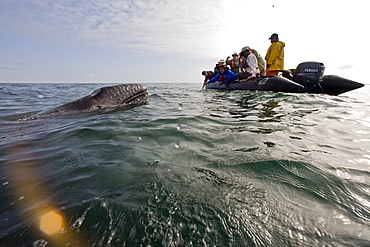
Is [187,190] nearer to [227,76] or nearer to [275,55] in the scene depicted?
[275,55]

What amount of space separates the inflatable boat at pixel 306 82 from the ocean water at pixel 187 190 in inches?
251

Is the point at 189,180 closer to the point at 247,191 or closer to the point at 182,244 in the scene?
the point at 247,191

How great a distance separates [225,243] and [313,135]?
2.69 metres

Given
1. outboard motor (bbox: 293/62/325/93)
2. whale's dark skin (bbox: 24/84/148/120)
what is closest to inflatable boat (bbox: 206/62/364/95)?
outboard motor (bbox: 293/62/325/93)

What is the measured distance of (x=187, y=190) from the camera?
1543 mm

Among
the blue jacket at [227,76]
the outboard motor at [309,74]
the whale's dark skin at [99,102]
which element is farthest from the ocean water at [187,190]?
the blue jacket at [227,76]

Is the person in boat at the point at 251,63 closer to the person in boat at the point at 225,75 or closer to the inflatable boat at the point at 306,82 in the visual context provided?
the person in boat at the point at 225,75

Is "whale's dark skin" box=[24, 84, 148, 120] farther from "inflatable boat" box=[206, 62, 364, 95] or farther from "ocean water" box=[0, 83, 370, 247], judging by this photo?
"inflatable boat" box=[206, 62, 364, 95]

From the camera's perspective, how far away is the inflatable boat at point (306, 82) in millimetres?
8898

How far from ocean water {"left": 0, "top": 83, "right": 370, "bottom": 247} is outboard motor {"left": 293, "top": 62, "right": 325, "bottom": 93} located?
7246mm

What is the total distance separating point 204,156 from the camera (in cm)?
226

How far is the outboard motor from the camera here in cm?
900

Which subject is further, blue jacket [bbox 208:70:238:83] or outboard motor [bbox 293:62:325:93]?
blue jacket [bbox 208:70:238:83]

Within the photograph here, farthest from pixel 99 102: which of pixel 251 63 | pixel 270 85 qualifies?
pixel 251 63
